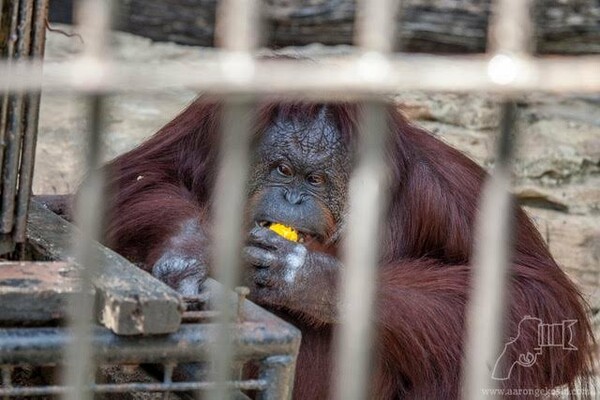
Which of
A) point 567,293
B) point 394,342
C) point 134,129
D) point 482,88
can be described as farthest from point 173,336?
point 134,129

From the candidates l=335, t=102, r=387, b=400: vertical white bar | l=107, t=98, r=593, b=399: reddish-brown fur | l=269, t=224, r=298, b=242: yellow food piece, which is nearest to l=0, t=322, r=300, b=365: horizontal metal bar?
l=335, t=102, r=387, b=400: vertical white bar

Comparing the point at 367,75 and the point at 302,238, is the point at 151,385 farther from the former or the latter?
the point at 302,238

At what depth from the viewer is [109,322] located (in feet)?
6.20

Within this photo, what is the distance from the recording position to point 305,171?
3330 millimetres

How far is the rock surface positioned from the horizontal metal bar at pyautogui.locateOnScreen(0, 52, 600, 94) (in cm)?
309

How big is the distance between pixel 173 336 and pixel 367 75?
61 cm

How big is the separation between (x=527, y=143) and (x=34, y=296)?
3.28 meters

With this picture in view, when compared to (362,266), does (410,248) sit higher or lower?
lower

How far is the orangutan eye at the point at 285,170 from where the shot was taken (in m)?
3.32

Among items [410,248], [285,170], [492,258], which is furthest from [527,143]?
[492,258]

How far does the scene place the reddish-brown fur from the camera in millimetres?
2998

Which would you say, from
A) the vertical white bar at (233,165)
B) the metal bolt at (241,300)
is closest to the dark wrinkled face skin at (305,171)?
the metal bolt at (241,300)

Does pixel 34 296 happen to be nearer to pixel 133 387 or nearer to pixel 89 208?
pixel 133 387

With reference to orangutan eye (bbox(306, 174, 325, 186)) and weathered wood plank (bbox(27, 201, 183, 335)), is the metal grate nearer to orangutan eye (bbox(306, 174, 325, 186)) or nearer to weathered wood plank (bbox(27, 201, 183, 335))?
weathered wood plank (bbox(27, 201, 183, 335))
